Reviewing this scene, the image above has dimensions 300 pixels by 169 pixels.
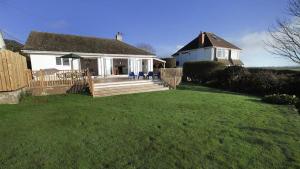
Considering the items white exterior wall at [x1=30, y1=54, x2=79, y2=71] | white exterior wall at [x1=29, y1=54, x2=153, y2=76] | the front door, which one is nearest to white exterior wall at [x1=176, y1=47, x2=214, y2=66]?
white exterior wall at [x1=29, y1=54, x2=153, y2=76]

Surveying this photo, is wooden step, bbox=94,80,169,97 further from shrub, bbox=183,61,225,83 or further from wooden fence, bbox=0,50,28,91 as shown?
shrub, bbox=183,61,225,83

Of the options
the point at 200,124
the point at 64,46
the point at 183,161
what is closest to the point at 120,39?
the point at 64,46

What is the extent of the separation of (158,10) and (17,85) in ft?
55.6

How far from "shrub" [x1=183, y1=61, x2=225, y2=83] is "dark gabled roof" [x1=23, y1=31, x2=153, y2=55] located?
24.0 ft

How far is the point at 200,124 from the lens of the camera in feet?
21.7

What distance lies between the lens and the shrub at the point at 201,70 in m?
22.9

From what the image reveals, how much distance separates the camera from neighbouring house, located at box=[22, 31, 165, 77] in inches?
669

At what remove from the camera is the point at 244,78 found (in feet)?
60.8

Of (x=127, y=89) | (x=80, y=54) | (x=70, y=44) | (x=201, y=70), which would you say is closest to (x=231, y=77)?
(x=201, y=70)

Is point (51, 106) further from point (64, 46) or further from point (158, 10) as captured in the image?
point (158, 10)

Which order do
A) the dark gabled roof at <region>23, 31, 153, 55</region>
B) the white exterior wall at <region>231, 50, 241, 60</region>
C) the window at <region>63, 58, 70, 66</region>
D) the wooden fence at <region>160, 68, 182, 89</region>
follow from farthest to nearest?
the white exterior wall at <region>231, 50, 241, 60</region> < the window at <region>63, 58, 70, 66</region> < the dark gabled roof at <region>23, 31, 153, 55</region> < the wooden fence at <region>160, 68, 182, 89</region>

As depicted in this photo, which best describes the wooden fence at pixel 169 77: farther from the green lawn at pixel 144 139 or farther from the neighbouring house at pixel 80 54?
the green lawn at pixel 144 139

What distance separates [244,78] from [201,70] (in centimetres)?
655

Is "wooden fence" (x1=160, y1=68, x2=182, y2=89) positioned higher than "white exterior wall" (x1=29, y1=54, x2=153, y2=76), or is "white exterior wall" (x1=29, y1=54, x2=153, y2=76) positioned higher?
"white exterior wall" (x1=29, y1=54, x2=153, y2=76)
